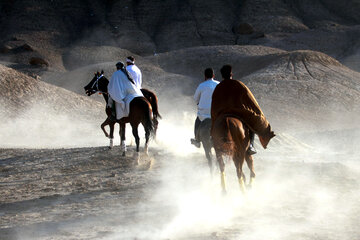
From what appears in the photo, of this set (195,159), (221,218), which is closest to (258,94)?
(195,159)

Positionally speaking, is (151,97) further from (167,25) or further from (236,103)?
(167,25)

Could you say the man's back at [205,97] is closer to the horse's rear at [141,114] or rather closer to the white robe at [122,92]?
the horse's rear at [141,114]

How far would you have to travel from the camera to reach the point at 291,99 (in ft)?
110

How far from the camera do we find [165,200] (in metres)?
8.41

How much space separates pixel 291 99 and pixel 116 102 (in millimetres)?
23099

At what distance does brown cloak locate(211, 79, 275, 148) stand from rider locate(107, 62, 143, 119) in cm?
387

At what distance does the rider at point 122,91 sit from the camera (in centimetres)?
1173

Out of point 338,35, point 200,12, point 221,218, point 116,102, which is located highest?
point 200,12

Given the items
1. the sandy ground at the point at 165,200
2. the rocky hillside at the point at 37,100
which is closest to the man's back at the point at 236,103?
the sandy ground at the point at 165,200

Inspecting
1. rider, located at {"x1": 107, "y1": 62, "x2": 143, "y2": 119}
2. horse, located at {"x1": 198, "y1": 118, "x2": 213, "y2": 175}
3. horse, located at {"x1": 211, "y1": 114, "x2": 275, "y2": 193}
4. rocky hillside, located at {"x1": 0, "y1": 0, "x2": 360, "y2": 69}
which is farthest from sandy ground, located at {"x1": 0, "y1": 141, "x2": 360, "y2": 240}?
rocky hillside, located at {"x1": 0, "y1": 0, "x2": 360, "y2": 69}

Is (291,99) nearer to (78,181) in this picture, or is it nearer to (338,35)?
(78,181)

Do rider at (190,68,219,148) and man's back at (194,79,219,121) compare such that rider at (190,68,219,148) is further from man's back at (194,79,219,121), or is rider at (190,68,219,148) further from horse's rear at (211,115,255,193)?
horse's rear at (211,115,255,193)

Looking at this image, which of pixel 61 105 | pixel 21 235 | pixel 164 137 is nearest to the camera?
pixel 21 235

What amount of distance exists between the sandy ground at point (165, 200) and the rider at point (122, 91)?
3.84ft
